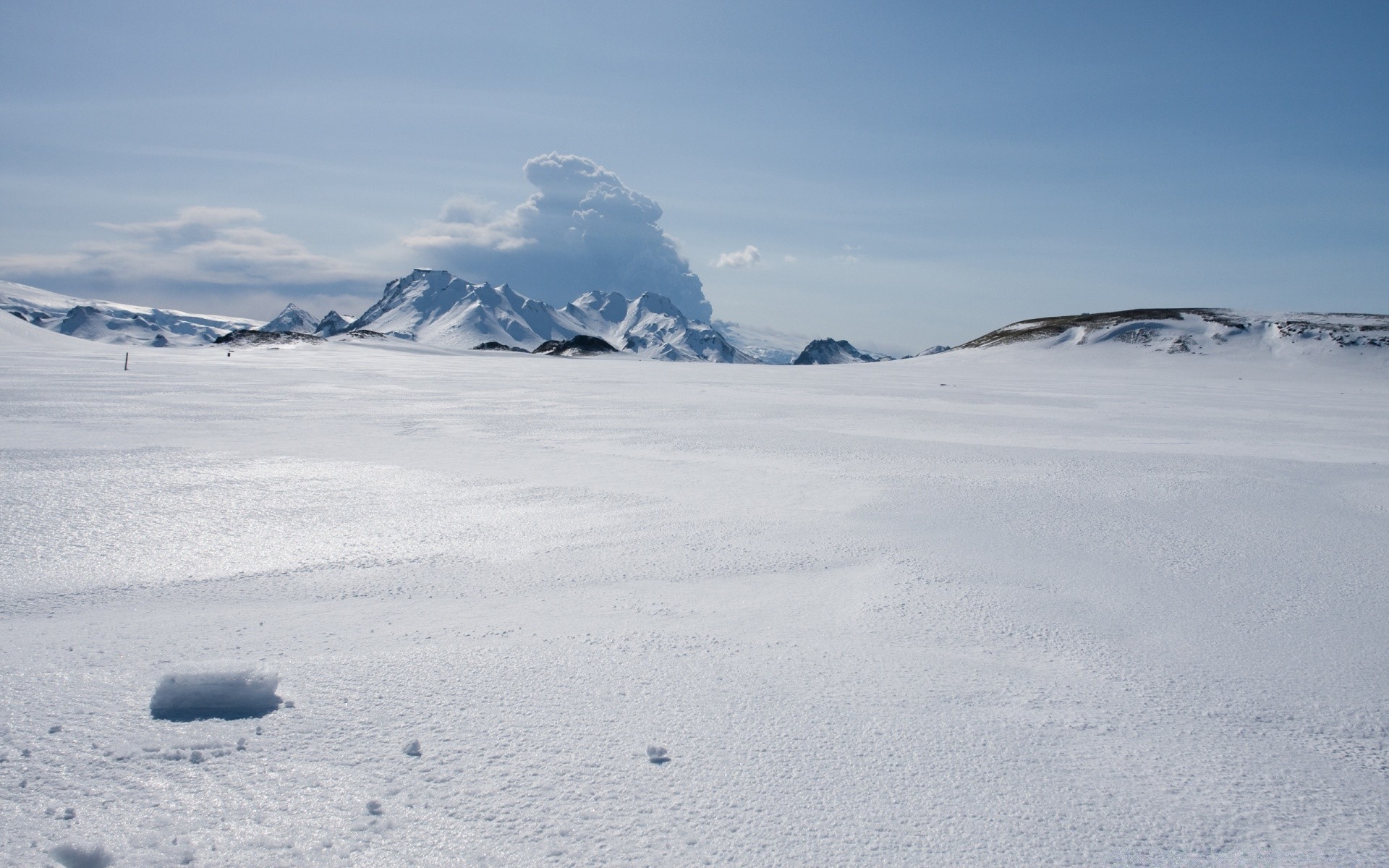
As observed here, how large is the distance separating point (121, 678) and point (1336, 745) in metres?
4.61


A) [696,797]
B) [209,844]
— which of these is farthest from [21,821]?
[696,797]

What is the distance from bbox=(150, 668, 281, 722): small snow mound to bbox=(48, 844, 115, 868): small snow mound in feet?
2.11

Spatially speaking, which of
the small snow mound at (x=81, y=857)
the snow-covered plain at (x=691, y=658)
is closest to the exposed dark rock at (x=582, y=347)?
the snow-covered plain at (x=691, y=658)

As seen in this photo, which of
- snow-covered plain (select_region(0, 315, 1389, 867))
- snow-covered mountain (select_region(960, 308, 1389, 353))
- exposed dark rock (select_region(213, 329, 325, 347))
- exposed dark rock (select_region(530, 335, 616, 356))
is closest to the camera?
snow-covered plain (select_region(0, 315, 1389, 867))

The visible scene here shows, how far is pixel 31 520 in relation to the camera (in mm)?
4895

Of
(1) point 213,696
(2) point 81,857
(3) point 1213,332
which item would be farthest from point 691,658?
(3) point 1213,332

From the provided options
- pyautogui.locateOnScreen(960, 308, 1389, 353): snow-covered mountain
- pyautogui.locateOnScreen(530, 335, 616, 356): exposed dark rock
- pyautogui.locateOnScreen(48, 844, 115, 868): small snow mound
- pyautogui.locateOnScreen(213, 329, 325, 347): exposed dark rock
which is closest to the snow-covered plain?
pyautogui.locateOnScreen(48, 844, 115, 868): small snow mound

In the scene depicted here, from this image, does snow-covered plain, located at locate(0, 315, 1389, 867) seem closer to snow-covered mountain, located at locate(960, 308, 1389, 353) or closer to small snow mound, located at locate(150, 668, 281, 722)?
small snow mound, located at locate(150, 668, 281, 722)

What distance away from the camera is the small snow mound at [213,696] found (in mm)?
2672

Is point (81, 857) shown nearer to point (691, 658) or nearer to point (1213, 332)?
point (691, 658)

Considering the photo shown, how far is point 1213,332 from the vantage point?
41.2m

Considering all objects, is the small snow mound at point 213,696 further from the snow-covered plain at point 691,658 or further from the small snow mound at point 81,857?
the small snow mound at point 81,857

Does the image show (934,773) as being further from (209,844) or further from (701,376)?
(701,376)

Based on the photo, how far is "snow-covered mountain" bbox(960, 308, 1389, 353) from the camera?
124ft
